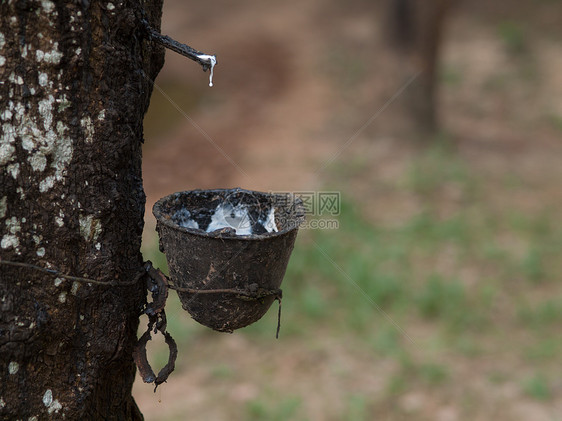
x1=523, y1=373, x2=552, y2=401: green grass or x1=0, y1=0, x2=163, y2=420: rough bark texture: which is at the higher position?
x1=0, y1=0, x2=163, y2=420: rough bark texture

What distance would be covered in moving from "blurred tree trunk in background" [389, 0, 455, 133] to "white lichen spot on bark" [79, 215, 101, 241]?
5.71m

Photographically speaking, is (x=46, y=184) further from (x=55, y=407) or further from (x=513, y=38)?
(x=513, y=38)

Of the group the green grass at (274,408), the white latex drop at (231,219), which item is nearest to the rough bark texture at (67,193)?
the white latex drop at (231,219)

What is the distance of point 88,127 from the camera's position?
149 centimetres

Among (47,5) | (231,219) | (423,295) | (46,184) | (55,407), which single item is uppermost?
(47,5)

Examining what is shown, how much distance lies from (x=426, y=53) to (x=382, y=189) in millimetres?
1713

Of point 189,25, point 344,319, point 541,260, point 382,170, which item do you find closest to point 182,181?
point 382,170

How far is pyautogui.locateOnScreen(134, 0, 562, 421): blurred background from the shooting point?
12.1ft

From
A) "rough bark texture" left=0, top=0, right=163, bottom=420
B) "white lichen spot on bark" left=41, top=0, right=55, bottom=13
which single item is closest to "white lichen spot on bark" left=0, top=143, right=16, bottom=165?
"rough bark texture" left=0, top=0, right=163, bottom=420

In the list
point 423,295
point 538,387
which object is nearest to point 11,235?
point 538,387

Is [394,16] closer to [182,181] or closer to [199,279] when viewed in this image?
[182,181]

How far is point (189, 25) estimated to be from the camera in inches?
416

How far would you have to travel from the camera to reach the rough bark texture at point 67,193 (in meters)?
1.40
